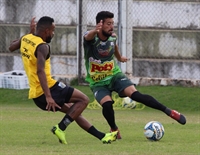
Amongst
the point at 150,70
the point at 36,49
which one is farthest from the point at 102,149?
the point at 150,70

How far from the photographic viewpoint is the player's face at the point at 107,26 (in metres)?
9.89

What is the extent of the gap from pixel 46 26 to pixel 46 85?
867 mm

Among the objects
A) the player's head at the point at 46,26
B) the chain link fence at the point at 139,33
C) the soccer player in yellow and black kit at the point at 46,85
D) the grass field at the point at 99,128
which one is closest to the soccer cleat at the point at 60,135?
the soccer player in yellow and black kit at the point at 46,85

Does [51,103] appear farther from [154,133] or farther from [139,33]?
[139,33]

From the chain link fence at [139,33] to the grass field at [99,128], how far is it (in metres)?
1.28

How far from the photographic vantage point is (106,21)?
32.5ft

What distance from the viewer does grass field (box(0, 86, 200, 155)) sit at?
824 centimetres

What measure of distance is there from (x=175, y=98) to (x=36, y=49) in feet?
22.3

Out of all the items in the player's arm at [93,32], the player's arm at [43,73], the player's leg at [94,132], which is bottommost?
the player's leg at [94,132]

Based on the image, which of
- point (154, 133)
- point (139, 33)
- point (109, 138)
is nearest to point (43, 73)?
point (109, 138)

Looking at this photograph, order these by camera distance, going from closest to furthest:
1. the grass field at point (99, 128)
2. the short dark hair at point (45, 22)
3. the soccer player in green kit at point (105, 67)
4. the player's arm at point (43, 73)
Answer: the grass field at point (99, 128)
the player's arm at point (43, 73)
the short dark hair at point (45, 22)
the soccer player in green kit at point (105, 67)

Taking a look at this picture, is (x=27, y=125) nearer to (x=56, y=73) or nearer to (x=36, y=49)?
(x=36, y=49)

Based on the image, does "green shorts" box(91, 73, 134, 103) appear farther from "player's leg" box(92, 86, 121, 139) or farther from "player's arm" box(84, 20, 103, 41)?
"player's arm" box(84, 20, 103, 41)

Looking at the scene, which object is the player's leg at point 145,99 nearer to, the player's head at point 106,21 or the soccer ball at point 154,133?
the soccer ball at point 154,133
